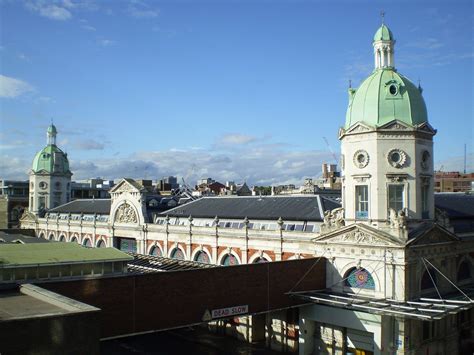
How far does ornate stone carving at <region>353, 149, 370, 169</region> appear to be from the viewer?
39938mm

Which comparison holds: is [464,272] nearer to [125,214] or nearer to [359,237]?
[359,237]

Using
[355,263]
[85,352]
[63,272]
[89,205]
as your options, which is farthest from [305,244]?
[89,205]

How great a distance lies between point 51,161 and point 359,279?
7134 cm

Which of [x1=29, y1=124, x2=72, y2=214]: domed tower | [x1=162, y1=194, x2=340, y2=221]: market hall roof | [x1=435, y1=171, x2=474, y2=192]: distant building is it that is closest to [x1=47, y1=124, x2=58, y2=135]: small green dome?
[x1=29, y1=124, x2=72, y2=214]: domed tower

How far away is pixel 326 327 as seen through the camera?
40375mm

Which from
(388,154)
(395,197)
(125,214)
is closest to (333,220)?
(395,197)

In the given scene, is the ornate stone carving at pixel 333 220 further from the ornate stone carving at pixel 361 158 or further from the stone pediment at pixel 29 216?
the stone pediment at pixel 29 216

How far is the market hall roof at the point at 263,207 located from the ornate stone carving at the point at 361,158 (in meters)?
7.24

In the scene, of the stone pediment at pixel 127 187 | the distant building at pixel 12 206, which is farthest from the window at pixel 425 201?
the distant building at pixel 12 206

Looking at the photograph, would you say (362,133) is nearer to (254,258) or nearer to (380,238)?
(380,238)

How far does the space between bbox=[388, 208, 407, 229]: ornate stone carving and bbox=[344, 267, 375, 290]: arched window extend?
4.23m

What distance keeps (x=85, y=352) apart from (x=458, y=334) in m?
34.2

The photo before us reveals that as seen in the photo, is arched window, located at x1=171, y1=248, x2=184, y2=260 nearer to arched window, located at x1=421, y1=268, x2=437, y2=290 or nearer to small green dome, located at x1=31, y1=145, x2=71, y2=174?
arched window, located at x1=421, y1=268, x2=437, y2=290

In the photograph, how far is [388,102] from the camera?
39844mm
